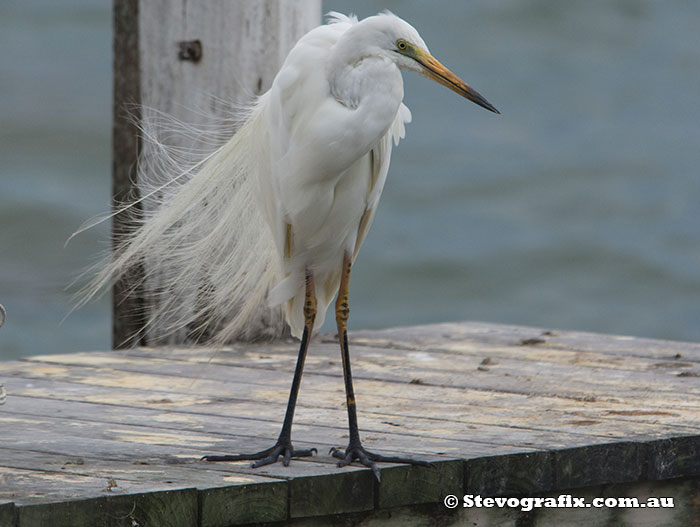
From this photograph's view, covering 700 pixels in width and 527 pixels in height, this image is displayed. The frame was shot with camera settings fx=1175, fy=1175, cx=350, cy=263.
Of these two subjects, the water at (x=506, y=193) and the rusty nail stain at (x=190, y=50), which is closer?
the rusty nail stain at (x=190, y=50)

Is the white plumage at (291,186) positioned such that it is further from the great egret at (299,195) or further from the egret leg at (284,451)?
the egret leg at (284,451)

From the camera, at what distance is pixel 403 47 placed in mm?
2336

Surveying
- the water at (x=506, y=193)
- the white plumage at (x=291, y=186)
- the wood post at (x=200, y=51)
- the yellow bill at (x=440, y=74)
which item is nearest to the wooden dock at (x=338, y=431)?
the white plumage at (x=291, y=186)

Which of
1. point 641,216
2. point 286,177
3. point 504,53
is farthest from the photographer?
point 504,53

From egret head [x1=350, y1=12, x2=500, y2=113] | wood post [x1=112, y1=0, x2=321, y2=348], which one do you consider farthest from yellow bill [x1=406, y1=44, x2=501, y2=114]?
wood post [x1=112, y1=0, x2=321, y2=348]

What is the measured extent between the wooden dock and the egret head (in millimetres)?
768

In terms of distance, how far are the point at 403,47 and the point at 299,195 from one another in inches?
Result: 15.6

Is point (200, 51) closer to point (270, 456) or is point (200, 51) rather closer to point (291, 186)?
point (291, 186)

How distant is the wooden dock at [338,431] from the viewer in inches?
85.3

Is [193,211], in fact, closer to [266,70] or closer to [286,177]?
[286,177]

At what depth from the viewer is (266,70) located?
3863 millimetres

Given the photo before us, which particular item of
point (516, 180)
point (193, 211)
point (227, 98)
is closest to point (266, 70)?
point (227, 98)

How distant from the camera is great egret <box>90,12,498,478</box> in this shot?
2346mm

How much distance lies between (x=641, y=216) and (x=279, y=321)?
623 cm
